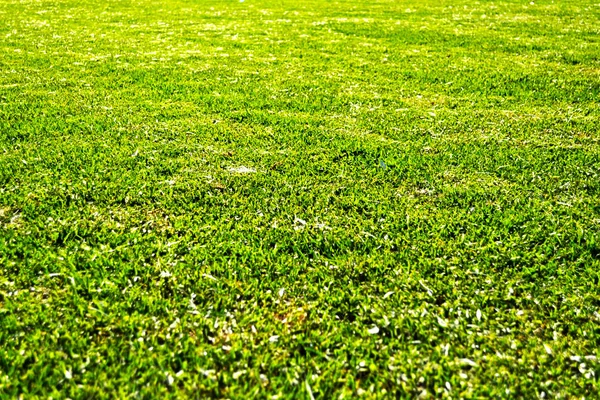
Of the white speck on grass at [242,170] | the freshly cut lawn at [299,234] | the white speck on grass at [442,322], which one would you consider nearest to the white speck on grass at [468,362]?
the freshly cut lawn at [299,234]

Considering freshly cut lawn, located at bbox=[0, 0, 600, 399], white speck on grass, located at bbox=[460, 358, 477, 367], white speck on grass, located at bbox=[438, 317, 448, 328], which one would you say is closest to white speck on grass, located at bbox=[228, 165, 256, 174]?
freshly cut lawn, located at bbox=[0, 0, 600, 399]

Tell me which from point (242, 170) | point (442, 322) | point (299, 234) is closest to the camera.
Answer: point (442, 322)

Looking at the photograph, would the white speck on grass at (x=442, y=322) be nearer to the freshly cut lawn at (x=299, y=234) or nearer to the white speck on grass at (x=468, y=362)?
the freshly cut lawn at (x=299, y=234)

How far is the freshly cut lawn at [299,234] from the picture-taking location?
2.84 meters

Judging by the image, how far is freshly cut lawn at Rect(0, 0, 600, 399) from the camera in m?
2.84

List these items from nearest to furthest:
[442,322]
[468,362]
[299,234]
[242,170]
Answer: [468,362] < [442,322] < [299,234] < [242,170]

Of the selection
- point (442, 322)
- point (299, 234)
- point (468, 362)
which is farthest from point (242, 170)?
point (468, 362)

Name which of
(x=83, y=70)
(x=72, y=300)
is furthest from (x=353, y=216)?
(x=83, y=70)

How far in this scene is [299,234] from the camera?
158 inches

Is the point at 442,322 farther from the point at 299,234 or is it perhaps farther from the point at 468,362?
the point at 299,234

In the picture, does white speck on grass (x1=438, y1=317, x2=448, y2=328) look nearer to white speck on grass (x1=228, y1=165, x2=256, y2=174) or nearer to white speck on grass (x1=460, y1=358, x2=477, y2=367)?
white speck on grass (x1=460, y1=358, x2=477, y2=367)

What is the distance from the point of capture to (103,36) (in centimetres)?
1189

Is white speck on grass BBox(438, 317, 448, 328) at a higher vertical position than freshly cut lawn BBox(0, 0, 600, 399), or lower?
lower

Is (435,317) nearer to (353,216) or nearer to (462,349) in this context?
(462,349)
